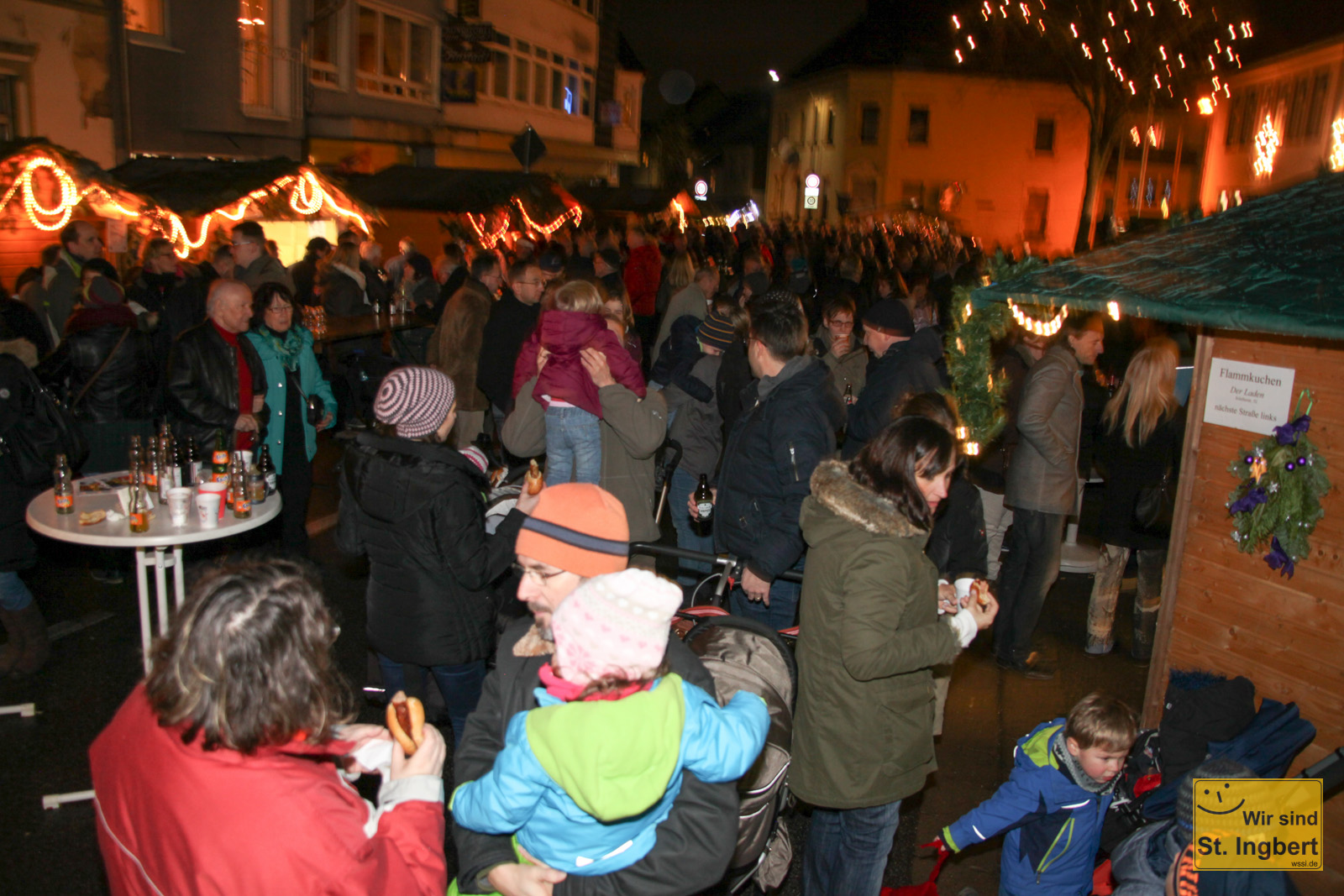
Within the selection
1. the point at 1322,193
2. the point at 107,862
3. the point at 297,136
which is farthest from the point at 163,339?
the point at 297,136

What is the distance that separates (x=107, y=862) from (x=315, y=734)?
1.75 feet

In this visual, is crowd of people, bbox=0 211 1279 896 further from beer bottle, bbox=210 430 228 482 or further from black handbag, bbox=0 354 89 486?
beer bottle, bbox=210 430 228 482

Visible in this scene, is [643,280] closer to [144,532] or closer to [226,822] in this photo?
[144,532]

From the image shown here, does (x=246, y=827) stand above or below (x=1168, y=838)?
above

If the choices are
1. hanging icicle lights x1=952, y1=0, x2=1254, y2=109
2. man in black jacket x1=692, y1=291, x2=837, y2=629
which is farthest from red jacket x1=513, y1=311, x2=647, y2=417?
hanging icicle lights x1=952, y1=0, x2=1254, y2=109

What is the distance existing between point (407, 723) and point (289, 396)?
15.0ft

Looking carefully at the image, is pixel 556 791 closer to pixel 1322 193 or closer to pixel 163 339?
pixel 1322 193

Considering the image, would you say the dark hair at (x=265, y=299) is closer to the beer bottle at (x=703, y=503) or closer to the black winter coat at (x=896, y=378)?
the beer bottle at (x=703, y=503)

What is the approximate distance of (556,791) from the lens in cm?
198

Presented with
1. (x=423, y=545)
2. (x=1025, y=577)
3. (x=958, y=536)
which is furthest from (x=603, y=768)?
(x=1025, y=577)

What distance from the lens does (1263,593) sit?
13.4 feet

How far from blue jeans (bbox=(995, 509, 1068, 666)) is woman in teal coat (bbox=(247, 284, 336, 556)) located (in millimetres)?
4734

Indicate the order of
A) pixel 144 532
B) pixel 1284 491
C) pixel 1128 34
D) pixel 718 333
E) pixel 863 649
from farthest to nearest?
pixel 1128 34 → pixel 718 333 → pixel 144 532 → pixel 1284 491 → pixel 863 649

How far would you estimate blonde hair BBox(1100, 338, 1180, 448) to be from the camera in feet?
17.9
